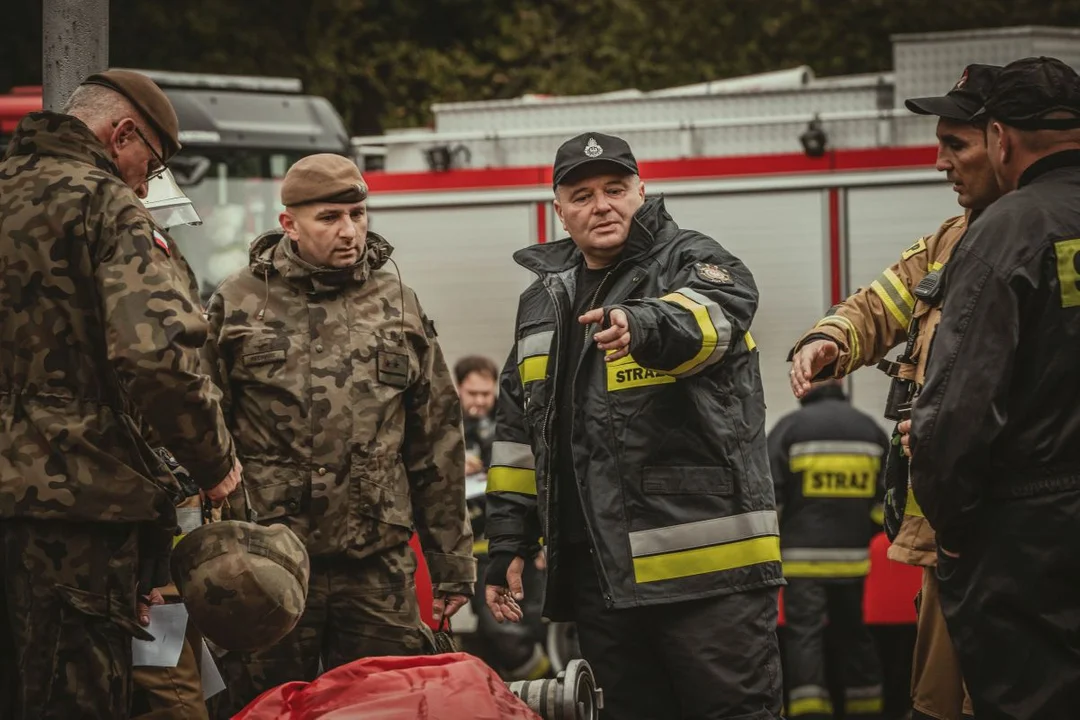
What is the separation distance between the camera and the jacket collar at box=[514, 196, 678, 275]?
486 cm

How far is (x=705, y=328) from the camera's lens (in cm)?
444

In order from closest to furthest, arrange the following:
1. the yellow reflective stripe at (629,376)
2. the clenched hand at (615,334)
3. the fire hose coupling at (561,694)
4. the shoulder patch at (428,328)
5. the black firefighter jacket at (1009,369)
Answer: the black firefighter jacket at (1009,369) < the fire hose coupling at (561,694) < the clenched hand at (615,334) < the yellow reflective stripe at (629,376) < the shoulder patch at (428,328)

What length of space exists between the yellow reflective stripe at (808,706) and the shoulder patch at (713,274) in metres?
4.31

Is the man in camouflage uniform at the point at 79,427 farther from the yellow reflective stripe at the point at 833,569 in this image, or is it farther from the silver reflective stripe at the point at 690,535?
the yellow reflective stripe at the point at 833,569

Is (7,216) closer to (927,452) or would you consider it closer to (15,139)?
(15,139)

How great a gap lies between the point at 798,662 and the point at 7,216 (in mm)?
5575

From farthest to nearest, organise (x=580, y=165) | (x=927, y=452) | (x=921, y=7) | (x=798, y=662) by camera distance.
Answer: (x=921, y=7) < (x=798, y=662) < (x=580, y=165) < (x=927, y=452)

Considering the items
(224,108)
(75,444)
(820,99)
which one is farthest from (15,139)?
(820,99)

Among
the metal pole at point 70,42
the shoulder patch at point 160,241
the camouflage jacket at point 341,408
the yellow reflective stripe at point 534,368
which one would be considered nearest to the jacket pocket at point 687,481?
the yellow reflective stripe at point 534,368

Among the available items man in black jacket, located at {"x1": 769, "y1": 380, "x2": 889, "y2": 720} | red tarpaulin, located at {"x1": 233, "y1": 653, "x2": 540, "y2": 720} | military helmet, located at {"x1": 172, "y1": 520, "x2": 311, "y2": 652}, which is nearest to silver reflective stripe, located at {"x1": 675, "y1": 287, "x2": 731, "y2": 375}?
red tarpaulin, located at {"x1": 233, "y1": 653, "x2": 540, "y2": 720}

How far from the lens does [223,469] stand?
4.02 m

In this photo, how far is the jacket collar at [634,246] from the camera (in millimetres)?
4859

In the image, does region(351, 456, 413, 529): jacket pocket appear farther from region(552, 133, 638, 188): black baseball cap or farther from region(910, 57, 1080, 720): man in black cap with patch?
region(910, 57, 1080, 720): man in black cap with patch

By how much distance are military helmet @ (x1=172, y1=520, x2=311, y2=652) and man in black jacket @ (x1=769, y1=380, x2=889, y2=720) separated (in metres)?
4.75
